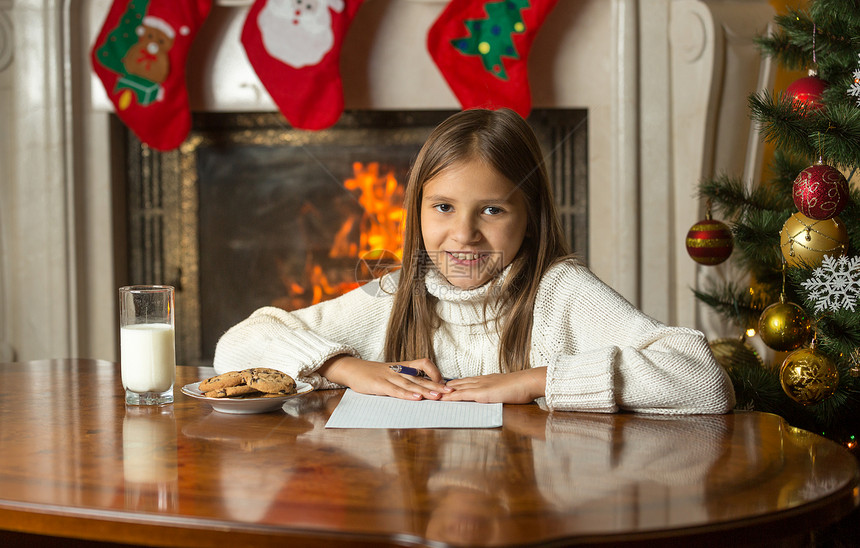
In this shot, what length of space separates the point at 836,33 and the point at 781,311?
483 millimetres

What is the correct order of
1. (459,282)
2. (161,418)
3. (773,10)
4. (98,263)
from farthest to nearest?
(98,263), (773,10), (459,282), (161,418)

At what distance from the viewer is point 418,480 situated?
1.97 ft

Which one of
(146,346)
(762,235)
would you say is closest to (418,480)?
(146,346)

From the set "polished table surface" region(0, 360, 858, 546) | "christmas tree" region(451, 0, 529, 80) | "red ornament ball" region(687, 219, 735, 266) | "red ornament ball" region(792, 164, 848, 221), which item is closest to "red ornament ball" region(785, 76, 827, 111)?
"red ornament ball" region(792, 164, 848, 221)

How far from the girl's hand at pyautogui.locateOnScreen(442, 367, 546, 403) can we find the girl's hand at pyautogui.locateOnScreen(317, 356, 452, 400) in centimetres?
2

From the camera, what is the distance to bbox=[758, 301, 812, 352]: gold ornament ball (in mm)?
1321

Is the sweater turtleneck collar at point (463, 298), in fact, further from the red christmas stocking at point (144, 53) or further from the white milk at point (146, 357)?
the red christmas stocking at point (144, 53)

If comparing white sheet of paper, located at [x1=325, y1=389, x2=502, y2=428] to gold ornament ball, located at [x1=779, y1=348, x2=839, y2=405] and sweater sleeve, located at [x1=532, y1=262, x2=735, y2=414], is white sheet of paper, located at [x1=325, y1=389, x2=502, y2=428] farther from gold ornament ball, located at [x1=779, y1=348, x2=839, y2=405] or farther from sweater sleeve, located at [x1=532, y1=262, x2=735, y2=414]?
gold ornament ball, located at [x1=779, y1=348, x2=839, y2=405]

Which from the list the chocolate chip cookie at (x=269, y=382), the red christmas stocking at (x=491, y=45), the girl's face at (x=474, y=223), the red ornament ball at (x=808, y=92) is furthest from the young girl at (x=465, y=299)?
the red christmas stocking at (x=491, y=45)

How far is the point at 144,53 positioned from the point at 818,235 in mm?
1930

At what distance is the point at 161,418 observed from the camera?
84cm

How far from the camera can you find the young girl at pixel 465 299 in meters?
1.06

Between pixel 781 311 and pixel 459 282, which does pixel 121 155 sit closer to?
pixel 459 282

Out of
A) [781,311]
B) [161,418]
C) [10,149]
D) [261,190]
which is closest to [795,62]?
[781,311]
